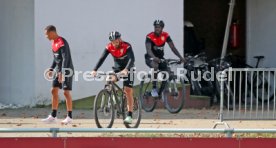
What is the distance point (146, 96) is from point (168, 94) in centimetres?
49

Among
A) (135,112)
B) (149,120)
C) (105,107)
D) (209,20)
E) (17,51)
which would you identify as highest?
(209,20)

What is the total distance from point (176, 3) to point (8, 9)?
4.29m

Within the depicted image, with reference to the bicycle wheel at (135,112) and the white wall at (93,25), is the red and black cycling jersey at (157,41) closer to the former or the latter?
the bicycle wheel at (135,112)

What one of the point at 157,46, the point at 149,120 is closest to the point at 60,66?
the point at 149,120

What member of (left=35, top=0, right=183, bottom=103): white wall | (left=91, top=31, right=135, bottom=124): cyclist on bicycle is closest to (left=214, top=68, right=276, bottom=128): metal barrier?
(left=91, top=31, right=135, bottom=124): cyclist on bicycle

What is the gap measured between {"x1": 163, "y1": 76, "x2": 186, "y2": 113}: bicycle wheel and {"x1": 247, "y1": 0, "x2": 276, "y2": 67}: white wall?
5.50m

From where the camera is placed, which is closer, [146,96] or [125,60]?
[125,60]

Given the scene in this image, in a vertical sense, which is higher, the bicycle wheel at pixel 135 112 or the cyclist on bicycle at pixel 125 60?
the cyclist on bicycle at pixel 125 60

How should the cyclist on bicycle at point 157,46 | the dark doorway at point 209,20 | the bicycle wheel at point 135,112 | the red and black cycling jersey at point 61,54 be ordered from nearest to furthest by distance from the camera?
the bicycle wheel at point 135,112 < the red and black cycling jersey at point 61,54 < the cyclist on bicycle at point 157,46 < the dark doorway at point 209,20

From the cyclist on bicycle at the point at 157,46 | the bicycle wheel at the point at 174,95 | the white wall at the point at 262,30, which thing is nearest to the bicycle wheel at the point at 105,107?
the cyclist on bicycle at the point at 157,46

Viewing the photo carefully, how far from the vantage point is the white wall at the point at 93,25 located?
1755 centimetres

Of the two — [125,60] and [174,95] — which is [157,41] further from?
[125,60]

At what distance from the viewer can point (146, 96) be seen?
15.4 metres

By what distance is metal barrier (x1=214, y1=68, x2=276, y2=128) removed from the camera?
14.0 metres
